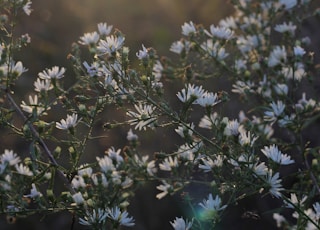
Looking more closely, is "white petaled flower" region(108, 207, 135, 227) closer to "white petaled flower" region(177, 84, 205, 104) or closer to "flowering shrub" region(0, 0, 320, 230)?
"flowering shrub" region(0, 0, 320, 230)

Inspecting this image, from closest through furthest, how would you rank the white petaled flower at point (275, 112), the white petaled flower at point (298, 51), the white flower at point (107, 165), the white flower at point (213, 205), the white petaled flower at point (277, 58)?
the white flower at point (213, 205) → the white flower at point (107, 165) → the white petaled flower at point (275, 112) → the white petaled flower at point (298, 51) → the white petaled flower at point (277, 58)

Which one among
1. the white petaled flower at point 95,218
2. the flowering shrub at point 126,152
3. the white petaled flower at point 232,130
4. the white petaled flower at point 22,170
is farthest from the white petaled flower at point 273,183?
the white petaled flower at point 22,170

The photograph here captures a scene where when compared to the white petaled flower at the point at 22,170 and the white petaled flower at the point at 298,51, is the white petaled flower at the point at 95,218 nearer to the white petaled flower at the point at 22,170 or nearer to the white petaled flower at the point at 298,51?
the white petaled flower at the point at 22,170

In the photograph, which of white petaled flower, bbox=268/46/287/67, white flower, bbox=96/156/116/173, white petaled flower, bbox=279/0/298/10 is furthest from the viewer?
white petaled flower, bbox=279/0/298/10

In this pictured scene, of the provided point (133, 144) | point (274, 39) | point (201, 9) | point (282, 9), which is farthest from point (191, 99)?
point (201, 9)

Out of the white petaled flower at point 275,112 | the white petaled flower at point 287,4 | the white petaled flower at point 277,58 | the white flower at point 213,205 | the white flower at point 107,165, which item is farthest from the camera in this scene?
the white petaled flower at point 287,4

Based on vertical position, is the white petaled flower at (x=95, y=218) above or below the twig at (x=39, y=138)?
below

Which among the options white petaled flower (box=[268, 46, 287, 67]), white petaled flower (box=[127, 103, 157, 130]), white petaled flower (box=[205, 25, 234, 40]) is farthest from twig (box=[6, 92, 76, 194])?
white petaled flower (box=[268, 46, 287, 67])

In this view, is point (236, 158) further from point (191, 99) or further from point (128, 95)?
point (128, 95)

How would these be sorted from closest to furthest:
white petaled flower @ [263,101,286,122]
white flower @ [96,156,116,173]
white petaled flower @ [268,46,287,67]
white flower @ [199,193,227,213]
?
white flower @ [199,193,227,213] < white flower @ [96,156,116,173] < white petaled flower @ [263,101,286,122] < white petaled flower @ [268,46,287,67]

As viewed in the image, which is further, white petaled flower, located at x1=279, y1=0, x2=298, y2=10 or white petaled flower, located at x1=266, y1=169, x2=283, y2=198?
white petaled flower, located at x1=279, y1=0, x2=298, y2=10

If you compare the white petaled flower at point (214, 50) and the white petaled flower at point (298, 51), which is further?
A: the white petaled flower at point (214, 50)

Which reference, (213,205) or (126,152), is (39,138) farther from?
(213,205)

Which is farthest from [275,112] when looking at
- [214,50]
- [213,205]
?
[214,50]
